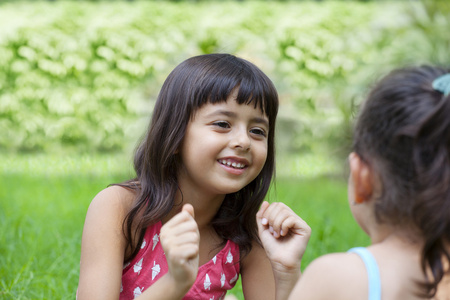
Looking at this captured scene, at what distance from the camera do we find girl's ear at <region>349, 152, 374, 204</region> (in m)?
1.42

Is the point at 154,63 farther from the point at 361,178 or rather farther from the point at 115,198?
the point at 361,178

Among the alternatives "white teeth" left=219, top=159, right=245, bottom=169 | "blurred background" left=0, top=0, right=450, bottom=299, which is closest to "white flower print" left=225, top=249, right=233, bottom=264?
"white teeth" left=219, top=159, right=245, bottom=169

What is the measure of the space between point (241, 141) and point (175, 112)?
25 cm

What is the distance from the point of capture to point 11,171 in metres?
5.95

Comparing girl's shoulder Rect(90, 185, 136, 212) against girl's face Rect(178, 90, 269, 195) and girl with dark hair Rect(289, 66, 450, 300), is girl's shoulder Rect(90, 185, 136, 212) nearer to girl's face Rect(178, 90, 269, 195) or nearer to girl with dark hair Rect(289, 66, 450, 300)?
girl's face Rect(178, 90, 269, 195)

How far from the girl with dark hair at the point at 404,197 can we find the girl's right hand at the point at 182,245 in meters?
0.32

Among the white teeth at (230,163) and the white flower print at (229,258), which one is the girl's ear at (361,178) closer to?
the white teeth at (230,163)

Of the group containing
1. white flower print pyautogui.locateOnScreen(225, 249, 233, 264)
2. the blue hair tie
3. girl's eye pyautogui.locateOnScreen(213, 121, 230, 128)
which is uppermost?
the blue hair tie

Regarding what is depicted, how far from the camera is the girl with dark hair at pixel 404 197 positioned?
1296 millimetres

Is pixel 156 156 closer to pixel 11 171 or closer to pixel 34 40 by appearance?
pixel 11 171

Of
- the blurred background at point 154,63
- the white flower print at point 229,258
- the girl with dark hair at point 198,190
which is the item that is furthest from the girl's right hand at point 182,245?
the blurred background at point 154,63

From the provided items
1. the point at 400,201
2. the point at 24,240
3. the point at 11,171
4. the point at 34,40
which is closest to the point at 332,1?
the point at 34,40

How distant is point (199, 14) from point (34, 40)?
199 cm

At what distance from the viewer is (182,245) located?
1550 mm
